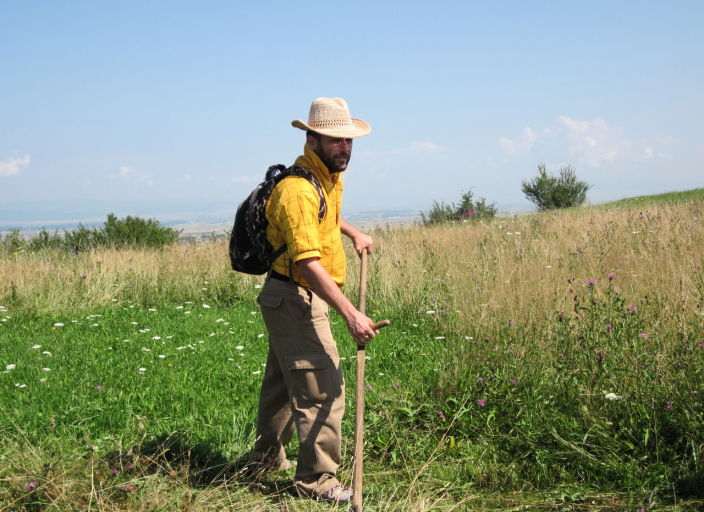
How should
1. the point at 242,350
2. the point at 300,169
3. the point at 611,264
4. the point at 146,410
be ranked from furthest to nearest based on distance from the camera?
the point at 611,264 < the point at 242,350 < the point at 146,410 < the point at 300,169

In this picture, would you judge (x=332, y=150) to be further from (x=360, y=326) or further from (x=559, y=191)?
(x=559, y=191)

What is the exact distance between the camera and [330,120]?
3.37 metres

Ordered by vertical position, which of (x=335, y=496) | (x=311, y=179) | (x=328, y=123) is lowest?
(x=335, y=496)

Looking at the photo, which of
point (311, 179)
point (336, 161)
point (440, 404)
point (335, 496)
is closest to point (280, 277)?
point (311, 179)

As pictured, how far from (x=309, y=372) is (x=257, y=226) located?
2.66 feet

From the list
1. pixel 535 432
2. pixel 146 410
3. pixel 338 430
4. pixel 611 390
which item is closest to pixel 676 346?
pixel 611 390

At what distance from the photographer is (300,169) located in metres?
3.34

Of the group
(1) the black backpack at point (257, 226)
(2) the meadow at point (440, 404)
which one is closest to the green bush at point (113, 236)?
(2) the meadow at point (440, 404)

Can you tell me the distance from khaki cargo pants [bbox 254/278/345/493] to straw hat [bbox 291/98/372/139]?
818 millimetres

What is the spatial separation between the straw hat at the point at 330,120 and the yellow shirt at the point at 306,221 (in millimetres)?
145

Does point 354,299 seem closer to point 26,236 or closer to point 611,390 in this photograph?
point 611,390

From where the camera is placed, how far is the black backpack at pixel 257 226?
3.34m

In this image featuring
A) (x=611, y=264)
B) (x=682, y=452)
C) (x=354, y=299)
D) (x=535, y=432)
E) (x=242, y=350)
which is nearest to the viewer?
(x=682, y=452)

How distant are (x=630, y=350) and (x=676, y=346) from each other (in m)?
0.32
